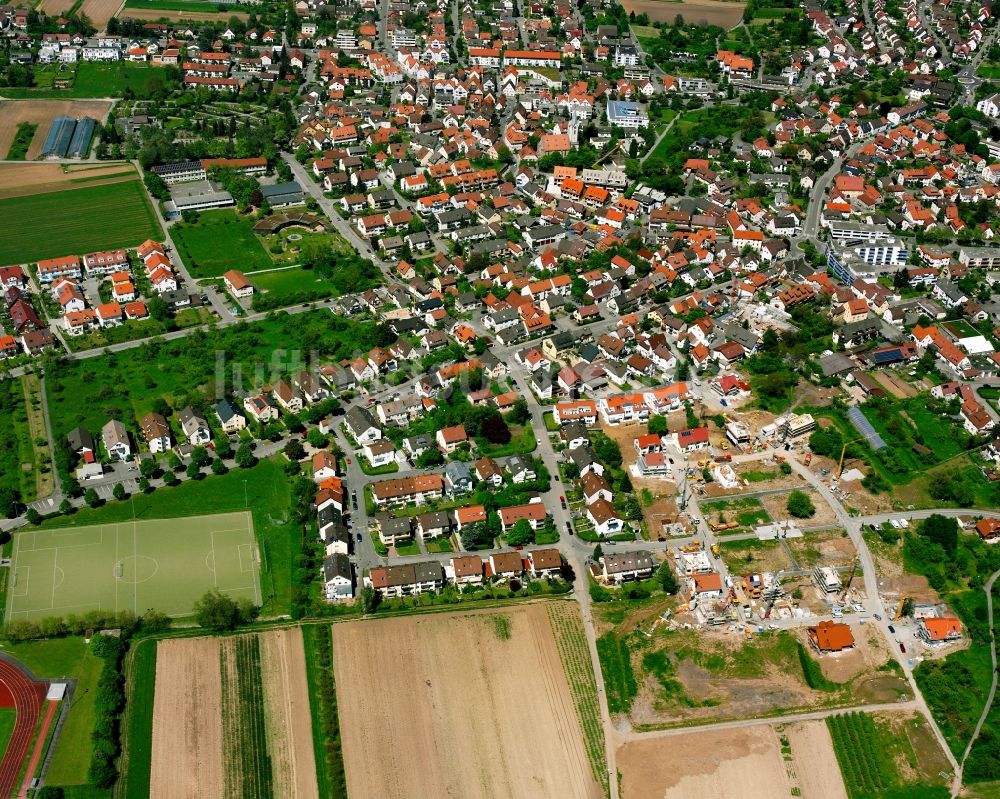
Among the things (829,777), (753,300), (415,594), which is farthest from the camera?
(753,300)

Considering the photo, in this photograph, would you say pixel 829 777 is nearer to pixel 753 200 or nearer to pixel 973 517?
pixel 973 517

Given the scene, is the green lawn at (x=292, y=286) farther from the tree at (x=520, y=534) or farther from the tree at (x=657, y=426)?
the tree at (x=520, y=534)

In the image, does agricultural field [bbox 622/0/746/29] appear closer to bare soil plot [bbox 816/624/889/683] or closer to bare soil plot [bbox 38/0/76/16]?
bare soil plot [bbox 38/0/76/16]

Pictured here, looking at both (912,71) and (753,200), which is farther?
(912,71)

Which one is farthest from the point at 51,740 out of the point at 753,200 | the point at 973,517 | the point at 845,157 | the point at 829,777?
the point at 845,157

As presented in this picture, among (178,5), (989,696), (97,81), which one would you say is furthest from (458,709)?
(178,5)

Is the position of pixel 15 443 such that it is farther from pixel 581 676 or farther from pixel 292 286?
pixel 581 676

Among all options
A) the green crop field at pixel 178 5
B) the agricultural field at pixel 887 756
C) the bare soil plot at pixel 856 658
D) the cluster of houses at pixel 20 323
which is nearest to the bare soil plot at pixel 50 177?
the cluster of houses at pixel 20 323

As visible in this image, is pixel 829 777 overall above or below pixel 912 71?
below
